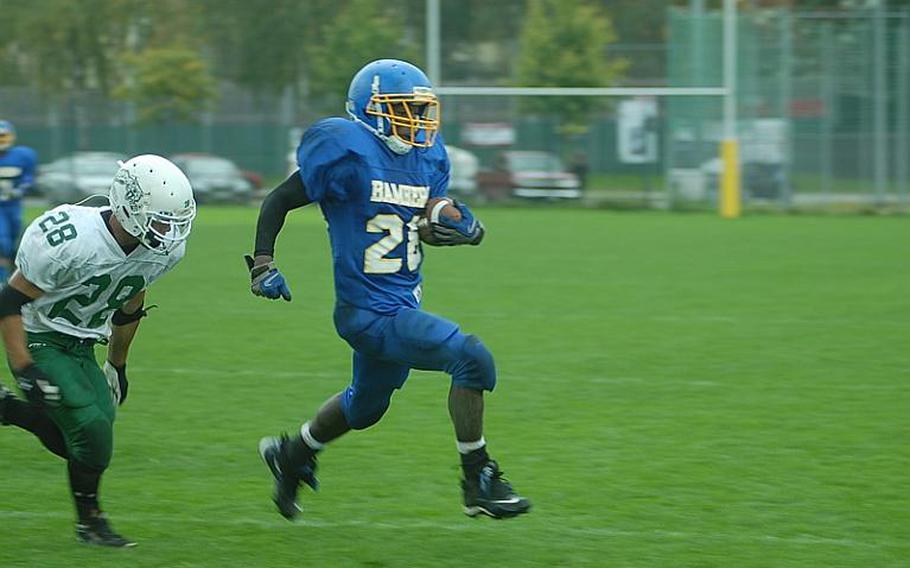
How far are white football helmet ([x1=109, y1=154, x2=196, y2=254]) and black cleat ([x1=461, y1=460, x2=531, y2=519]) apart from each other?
1.25 meters

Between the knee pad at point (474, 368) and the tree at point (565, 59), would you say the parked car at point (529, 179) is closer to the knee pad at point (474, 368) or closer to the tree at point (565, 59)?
the tree at point (565, 59)

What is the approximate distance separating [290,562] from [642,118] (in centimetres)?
1996

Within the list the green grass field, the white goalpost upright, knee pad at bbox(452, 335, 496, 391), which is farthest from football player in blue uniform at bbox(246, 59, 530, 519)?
the white goalpost upright

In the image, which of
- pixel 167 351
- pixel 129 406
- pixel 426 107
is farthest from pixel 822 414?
pixel 167 351

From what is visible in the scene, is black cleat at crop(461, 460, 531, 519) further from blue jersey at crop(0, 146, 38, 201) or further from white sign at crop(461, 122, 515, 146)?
white sign at crop(461, 122, 515, 146)

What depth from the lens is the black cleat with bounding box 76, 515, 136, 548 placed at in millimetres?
4555

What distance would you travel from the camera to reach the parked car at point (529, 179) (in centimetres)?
2344

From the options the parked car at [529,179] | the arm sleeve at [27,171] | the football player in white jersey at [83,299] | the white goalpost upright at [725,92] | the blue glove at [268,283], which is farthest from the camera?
the parked car at [529,179]

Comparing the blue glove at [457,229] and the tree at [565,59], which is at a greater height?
the tree at [565,59]

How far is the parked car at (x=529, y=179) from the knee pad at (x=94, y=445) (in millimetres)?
19198

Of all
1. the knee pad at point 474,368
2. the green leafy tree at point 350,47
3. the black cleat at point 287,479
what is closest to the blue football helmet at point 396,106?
the knee pad at point 474,368

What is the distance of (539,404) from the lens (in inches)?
279

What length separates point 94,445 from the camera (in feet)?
14.6

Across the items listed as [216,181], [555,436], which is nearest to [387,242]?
[555,436]
